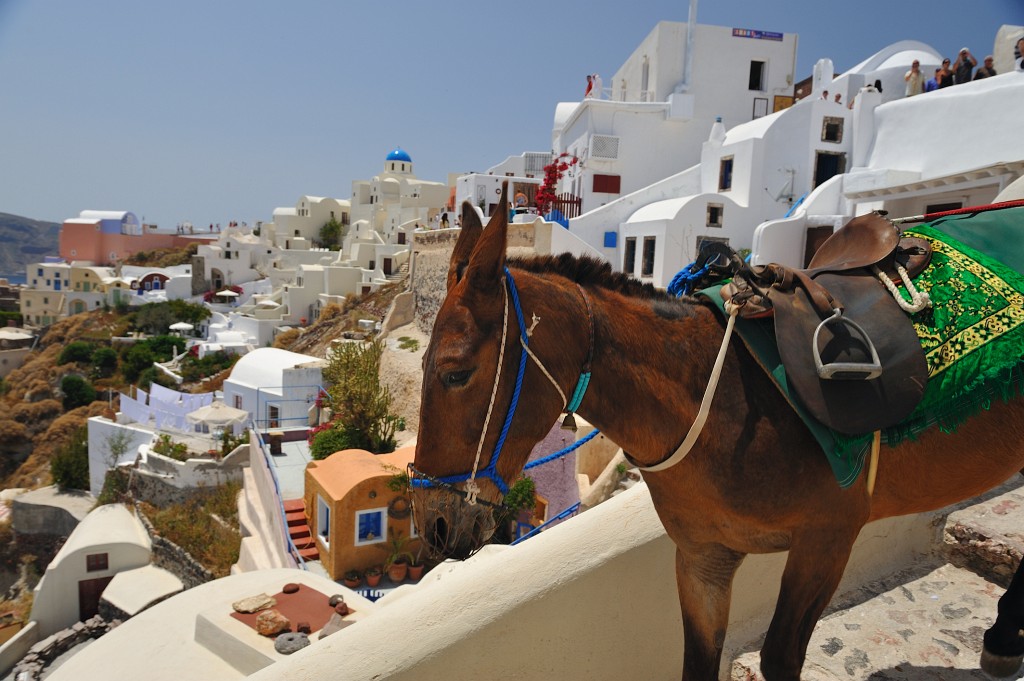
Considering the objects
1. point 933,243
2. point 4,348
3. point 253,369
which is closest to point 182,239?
point 4,348

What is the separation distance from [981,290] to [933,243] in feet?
0.87

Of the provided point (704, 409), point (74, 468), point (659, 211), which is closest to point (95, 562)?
point (74, 468)

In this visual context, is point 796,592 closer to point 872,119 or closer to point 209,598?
point 209,598

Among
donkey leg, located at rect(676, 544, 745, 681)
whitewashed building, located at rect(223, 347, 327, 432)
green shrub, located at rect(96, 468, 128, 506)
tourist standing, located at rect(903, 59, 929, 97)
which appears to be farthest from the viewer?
whitewashed building, located at rect(223, 347, 327, 432)

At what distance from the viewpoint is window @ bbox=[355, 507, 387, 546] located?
46.7ft

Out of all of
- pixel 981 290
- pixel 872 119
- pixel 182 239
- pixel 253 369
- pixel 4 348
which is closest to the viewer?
pixel 981 290

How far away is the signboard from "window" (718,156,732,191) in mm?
9202

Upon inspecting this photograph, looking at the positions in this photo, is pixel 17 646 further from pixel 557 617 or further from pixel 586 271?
pixel 586 271

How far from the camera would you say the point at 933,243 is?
2.29 m

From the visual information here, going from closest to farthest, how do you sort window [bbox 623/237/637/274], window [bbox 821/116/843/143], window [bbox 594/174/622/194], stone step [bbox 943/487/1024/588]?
stone step [bbox 943/487/1024/588]
window [bbox 821/116/843/143]
window [bbox 623/237/637/274]
window [bbox 594/174/622/194]

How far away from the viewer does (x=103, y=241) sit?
76750mm

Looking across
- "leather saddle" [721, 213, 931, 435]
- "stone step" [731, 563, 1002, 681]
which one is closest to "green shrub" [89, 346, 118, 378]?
"stone step" [731, 563, 1002, 681]

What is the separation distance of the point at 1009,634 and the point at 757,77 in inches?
1185

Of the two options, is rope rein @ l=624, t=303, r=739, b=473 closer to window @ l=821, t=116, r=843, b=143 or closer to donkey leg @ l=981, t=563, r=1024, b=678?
donkey leg @ l=981, t=563, r=1024, b=678
